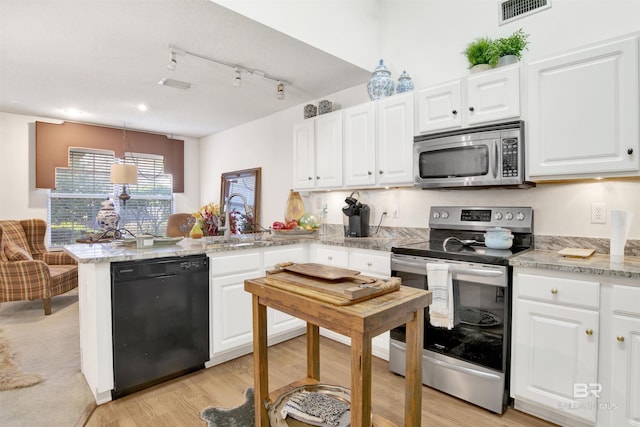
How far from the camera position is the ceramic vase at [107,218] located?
4.75 meters

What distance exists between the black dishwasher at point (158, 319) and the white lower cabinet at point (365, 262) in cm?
107

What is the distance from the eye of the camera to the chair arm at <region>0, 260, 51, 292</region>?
354 cm

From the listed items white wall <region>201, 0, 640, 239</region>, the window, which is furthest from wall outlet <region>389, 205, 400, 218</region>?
the window

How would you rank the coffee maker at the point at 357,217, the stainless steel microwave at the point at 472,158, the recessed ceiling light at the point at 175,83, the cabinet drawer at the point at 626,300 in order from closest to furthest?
1. the cabinet drawer at the point at 626,300
2. the stainless steel microwave at the point at 472,158
3. the coffee maker at the point at 357,217
4. the recessed ceiling light at the point at 175,83

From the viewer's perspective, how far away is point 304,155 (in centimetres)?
367

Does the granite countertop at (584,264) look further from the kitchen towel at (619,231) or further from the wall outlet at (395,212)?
the wall outlet at (395,212)

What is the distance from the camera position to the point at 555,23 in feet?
7.64

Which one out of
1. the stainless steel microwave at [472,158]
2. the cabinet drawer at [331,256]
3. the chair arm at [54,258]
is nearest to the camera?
the stainless steel microwave at [472,158]

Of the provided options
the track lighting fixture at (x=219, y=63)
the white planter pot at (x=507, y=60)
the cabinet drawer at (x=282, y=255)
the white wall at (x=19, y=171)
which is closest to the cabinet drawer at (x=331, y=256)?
the cabinet drawer at (x=282, y=255)

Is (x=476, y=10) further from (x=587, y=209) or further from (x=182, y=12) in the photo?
(x=182, y=12)

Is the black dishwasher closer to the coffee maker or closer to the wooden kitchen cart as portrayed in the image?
the wooden kitchen cart

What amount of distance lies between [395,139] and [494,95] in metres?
0.81

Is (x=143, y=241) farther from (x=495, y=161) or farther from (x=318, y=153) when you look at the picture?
(x=495, y=161)

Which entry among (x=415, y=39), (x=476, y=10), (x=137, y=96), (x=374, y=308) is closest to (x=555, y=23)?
(x=476, y=10)
